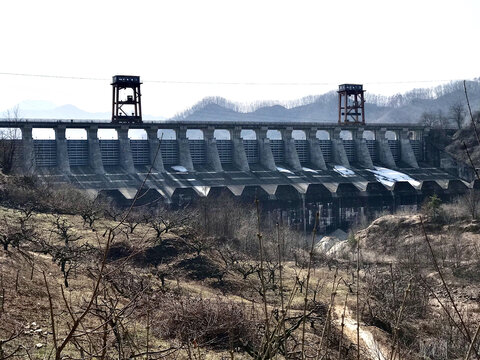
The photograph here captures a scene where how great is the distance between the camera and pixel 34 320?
9875 millimetres

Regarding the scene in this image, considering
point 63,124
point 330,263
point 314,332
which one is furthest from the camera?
point 63,124

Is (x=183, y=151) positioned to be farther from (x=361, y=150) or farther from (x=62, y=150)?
(x=361, y=150)

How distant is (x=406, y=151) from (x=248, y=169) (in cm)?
1867

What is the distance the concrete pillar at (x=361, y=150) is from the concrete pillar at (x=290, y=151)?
7.18 meters

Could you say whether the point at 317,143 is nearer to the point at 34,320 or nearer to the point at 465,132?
the point at 465,132

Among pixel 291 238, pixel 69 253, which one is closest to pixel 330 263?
pixel 291 238

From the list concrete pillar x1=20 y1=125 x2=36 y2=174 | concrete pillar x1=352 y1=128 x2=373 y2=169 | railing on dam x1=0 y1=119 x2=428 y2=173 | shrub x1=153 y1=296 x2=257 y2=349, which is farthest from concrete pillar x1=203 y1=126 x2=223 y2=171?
shrub x1=153 y1=296 x2=257 y2=349

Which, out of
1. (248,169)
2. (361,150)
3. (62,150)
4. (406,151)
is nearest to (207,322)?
(62,150)

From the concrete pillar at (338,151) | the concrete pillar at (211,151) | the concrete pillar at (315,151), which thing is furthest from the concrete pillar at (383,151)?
the concrete pillar at (211,151)

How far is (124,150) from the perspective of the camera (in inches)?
1857

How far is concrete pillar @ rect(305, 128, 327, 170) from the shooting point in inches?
2147

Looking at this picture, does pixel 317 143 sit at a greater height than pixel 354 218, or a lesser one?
greater

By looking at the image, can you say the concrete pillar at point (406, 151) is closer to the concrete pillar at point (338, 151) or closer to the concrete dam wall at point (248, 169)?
the concrete dam wall at point (248, 169)

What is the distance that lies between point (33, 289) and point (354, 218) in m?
38.0
